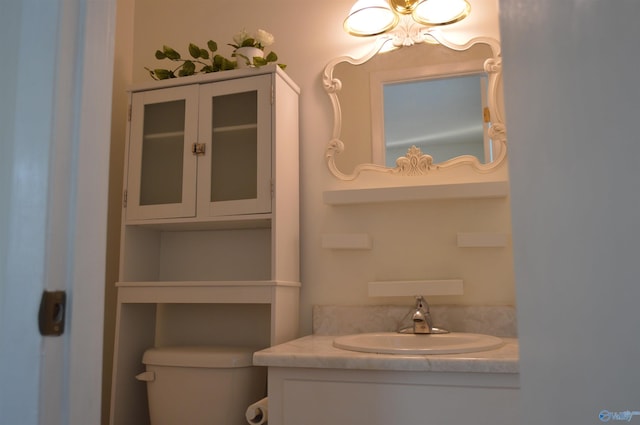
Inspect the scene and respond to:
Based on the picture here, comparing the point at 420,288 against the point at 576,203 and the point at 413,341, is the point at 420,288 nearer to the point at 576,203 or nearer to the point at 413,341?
the point at 413,341

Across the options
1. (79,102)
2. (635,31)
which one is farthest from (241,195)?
(635,31)

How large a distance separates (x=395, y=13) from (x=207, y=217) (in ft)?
3.60

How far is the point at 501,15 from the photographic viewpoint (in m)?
0.75

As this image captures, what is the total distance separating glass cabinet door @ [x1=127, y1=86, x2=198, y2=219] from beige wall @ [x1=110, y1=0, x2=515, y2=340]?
0.82 ft

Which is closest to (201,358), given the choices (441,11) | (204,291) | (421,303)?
(204,291)

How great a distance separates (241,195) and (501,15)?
53.4 inches

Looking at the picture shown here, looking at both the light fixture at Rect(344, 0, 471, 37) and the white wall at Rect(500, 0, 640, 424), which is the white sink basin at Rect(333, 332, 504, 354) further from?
the light fixture at Rect(344, 0, 471, 37)

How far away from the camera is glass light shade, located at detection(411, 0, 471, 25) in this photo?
198 centimetres

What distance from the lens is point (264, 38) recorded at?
210cm

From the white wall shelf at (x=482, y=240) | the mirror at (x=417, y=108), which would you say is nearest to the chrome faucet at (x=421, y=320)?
the white wall shelf at (x=482, y=240)

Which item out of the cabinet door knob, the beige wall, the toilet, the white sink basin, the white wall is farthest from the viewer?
the cabinet door knob

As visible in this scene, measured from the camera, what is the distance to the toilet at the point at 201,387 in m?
1.77

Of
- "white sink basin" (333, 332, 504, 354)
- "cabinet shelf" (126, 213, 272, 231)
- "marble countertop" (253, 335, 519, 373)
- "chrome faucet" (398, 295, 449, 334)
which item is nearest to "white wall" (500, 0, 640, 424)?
"marble countertop" (253, 335, 519, 373)

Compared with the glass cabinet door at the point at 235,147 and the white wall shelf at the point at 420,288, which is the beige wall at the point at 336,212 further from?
the glass cabinet door at the point at 235,147
